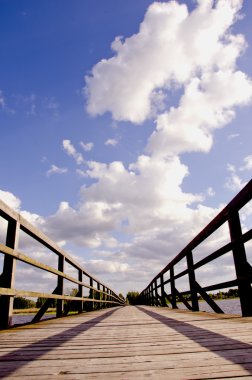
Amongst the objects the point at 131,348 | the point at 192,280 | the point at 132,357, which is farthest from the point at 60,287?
the point at 132,357

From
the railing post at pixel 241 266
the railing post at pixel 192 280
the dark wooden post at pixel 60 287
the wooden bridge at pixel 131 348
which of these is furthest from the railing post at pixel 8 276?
the railing post at pixel 192 280

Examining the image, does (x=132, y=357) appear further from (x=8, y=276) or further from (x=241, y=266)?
(x=241, y=266)

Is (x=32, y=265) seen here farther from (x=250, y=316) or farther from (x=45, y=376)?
(x=250, y=316)

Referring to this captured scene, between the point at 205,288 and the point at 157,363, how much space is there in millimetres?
3242

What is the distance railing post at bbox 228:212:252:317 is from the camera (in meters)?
3.32

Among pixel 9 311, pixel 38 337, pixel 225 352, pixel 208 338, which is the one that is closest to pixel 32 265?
pixel 9 311

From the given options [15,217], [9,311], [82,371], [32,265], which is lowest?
[82,371]

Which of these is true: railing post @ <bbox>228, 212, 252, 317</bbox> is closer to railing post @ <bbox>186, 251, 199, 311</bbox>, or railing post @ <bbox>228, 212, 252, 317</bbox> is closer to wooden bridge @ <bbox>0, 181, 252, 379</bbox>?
wooden bridge @ <bbox>0, 181, 252, 379</bbox>

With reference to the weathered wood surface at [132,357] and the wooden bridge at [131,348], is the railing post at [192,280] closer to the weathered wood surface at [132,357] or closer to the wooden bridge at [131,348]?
the wooden bridge at [131,348]

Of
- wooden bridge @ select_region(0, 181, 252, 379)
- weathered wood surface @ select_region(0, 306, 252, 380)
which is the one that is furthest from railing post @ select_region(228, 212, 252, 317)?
weathered wood surface @ select_region(0, 306, 252, 380)

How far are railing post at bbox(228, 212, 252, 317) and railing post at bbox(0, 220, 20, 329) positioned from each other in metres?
2.48

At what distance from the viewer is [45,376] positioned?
53.5 inches

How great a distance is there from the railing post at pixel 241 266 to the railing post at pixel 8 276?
248cm

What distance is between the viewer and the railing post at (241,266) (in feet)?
10.9
